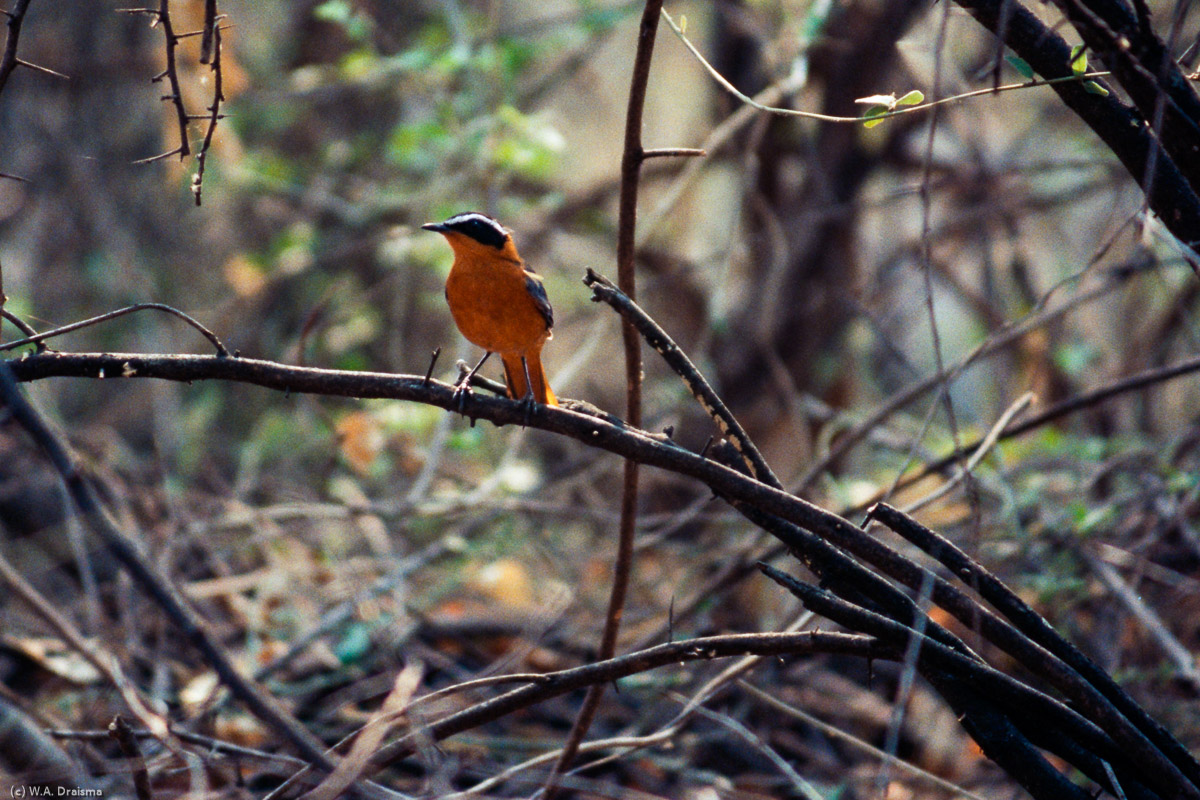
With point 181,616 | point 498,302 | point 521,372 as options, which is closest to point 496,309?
point 498,302

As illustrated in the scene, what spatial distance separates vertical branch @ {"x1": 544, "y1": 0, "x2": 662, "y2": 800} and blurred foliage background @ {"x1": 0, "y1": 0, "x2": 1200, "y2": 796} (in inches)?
34.6

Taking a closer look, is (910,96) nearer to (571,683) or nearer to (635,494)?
(635,494)

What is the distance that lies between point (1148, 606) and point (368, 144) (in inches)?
244

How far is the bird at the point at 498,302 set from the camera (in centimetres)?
350

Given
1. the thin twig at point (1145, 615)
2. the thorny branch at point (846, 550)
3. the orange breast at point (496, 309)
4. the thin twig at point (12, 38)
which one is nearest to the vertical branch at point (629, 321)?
the thorny branch at point (846, 550)

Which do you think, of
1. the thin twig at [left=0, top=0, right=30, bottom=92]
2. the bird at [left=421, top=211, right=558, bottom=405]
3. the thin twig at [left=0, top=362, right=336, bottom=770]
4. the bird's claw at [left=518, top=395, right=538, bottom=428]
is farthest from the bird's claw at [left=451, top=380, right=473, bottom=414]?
the bird at [left=421, top=211, right=558, bottom=405]

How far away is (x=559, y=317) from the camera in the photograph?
7.99 meters

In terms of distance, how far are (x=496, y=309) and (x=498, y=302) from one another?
0.03 metres

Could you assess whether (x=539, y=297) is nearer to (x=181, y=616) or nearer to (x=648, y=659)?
(x=648, y=659)

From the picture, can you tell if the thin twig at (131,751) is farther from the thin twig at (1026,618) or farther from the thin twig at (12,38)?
the thin twig at (1026,618)

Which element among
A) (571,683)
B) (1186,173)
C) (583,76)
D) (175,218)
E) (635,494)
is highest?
(583,76)

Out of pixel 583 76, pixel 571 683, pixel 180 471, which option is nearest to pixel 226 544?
pixel 180 471

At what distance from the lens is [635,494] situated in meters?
2.49

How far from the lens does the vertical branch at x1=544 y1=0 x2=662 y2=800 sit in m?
2.06
